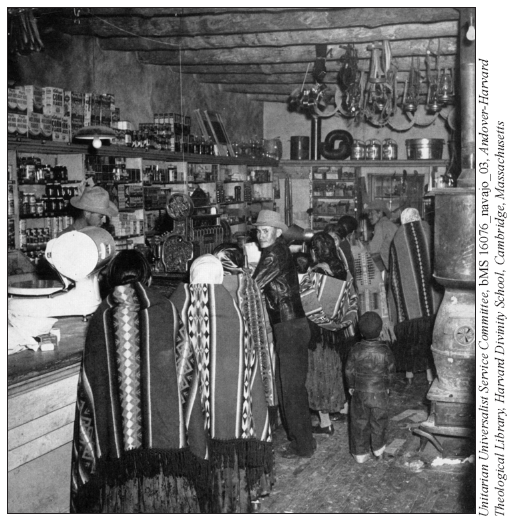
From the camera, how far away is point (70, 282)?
3.62 metres

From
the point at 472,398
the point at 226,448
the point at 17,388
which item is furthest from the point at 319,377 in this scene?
the point at 17,388

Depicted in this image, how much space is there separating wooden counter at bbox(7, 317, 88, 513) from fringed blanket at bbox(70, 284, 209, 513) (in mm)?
137

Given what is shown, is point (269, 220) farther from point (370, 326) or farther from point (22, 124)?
point (22, 124)

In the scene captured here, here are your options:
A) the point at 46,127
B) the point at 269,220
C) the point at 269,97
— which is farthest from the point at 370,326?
the point at 269,97

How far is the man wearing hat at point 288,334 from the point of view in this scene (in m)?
4.65

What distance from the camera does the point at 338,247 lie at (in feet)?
19.9

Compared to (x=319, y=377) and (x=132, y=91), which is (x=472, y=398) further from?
(x=132, y=91)

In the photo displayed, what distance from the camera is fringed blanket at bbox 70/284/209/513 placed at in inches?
125

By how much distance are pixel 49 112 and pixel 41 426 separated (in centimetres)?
423

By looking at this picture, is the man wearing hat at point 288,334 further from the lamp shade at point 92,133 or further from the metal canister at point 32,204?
the metal canister at point 32,204

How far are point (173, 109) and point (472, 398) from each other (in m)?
6.96

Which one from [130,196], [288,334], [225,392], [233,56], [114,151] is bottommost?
[225,392]

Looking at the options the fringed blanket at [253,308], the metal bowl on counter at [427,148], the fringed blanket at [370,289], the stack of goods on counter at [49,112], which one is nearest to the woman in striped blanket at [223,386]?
the fringed blanket at [253,308]
